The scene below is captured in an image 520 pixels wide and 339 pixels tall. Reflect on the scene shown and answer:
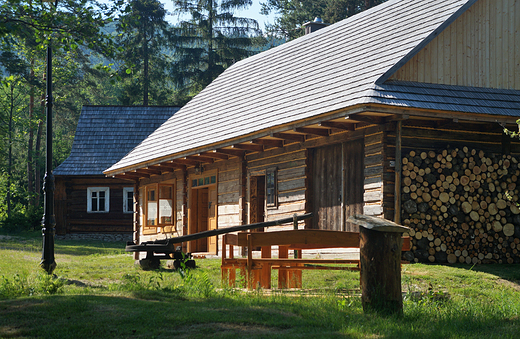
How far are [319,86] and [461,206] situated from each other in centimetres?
413

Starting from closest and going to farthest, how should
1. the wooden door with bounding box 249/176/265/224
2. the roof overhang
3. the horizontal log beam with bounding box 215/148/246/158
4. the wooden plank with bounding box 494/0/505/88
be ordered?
the roof overhang
the wooden plank with bounding box 494/0/505/88
the horizontal log beam with bounding box 215/148/246/158
the wooden door with bounding box 249/176/265/224

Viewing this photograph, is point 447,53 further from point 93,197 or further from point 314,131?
point 93,197

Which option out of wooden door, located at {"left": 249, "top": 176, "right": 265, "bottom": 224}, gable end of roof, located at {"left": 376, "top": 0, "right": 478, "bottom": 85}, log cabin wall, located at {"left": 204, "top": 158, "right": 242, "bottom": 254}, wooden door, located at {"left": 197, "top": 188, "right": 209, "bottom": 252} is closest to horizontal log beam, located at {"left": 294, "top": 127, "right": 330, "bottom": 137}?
gable end of roof, located at {"left": 376, "top": 0, "right": 478, "bottom": 85}

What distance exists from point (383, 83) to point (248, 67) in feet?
31.2

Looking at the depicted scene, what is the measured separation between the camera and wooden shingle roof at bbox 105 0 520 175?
39.2 feet

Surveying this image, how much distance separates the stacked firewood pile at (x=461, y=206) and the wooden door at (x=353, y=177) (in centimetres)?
111

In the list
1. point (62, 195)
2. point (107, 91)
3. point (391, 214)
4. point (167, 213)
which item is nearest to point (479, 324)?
point (391, 214)

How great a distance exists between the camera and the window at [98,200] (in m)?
28.5

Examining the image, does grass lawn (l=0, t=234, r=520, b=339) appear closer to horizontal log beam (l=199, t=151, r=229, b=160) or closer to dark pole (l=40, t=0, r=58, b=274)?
dark pole (l=40, t=0, r=58, b=274)

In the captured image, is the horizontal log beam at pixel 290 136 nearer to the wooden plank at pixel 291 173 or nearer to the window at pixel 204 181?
the wooden plank at pixel 291 173

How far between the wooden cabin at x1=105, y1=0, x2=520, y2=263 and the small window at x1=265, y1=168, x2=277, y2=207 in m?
0.03

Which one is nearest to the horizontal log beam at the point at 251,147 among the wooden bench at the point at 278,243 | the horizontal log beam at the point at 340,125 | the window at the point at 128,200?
the horizontal log beam at the point at 340,125

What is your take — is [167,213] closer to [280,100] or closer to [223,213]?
[223,213]

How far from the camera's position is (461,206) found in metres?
12.0
